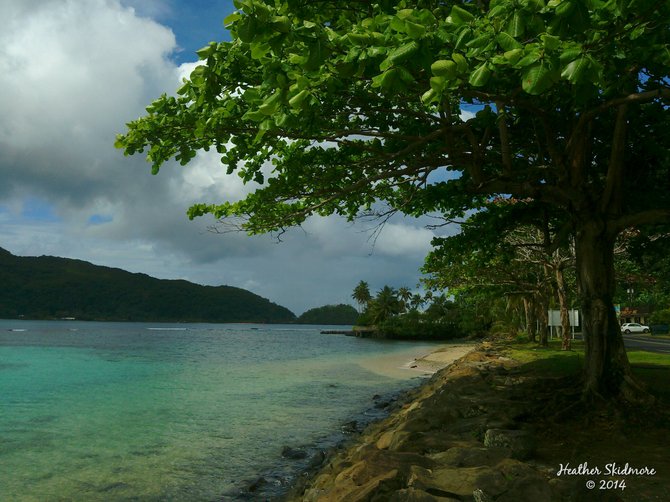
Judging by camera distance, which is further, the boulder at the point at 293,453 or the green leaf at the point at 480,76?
the boulder at the point at 293,453

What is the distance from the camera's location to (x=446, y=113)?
8531mm

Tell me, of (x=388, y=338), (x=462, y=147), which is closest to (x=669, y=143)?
(x=462, y=147)

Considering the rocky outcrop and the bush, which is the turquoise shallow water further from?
the bush

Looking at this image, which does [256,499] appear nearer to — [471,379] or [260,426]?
[260,426]

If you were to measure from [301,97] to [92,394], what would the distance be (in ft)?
89.1

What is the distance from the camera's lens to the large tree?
390 cm

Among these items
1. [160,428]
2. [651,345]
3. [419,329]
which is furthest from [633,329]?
[160,428]

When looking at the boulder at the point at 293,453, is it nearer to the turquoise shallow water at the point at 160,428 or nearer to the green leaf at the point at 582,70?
the turquoise shallow water at the point at 160,428

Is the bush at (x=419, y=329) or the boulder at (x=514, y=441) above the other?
the boulder at (x=514, y=441)

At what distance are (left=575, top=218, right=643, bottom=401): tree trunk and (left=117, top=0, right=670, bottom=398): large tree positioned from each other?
1.0 inches

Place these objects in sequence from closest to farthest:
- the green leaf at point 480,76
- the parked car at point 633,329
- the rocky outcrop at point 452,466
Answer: the green leaf at point 480,76, the rocky outcrop at point 452,466, the parked car at point 633,329

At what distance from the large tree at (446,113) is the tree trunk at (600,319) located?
0.09 ft

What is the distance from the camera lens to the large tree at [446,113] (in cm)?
390

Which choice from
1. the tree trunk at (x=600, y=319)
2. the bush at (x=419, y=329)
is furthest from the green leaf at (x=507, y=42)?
the bush at (x=419, y=329)
